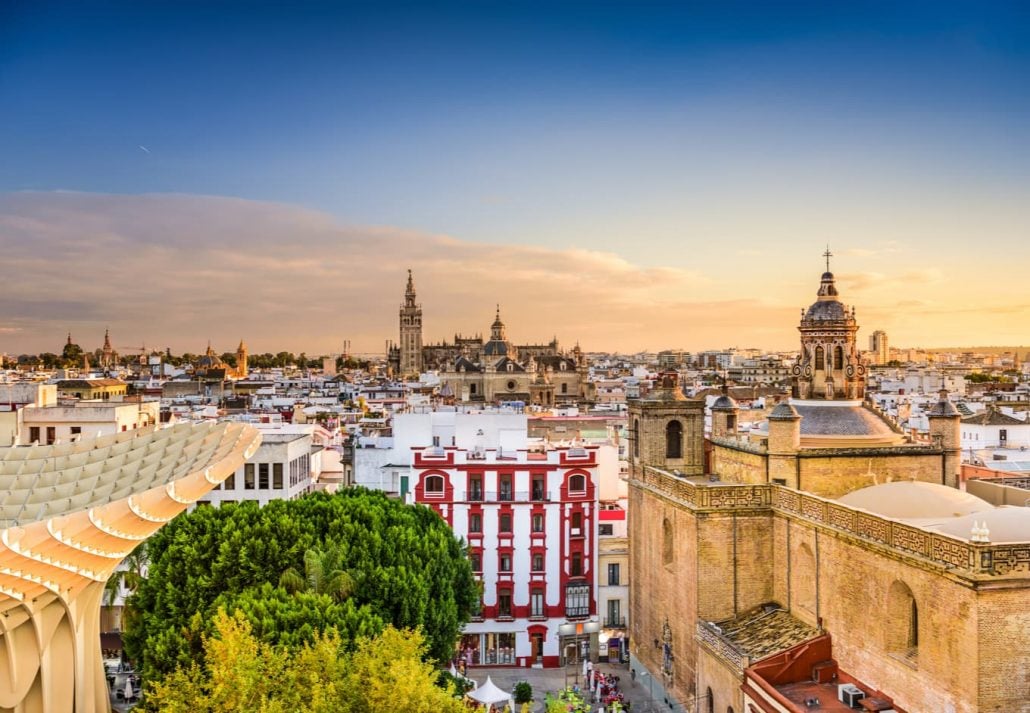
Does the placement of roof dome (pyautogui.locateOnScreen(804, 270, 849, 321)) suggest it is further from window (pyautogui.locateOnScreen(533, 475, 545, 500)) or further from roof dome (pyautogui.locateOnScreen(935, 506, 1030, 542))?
window (pyautogui.locateOnScreen(533, 475, 545, 500))

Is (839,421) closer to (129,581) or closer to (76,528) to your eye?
(76,528)

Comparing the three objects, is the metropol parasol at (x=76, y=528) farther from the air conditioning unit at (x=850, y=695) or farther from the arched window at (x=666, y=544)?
the air conditioning unit at (x=850, y=695)

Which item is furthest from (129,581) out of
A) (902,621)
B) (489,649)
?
(902,621)

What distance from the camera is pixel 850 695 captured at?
74.4 ft

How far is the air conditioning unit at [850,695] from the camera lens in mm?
22606

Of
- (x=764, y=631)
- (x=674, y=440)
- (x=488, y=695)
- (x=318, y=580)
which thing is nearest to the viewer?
(x=318, y=580)

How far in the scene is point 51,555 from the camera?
66.3 ft

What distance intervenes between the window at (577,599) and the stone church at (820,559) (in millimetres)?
3135

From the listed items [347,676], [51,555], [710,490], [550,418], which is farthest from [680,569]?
[550,418]

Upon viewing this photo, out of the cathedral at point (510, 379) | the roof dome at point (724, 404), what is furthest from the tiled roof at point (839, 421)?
the cathedral at point (510, 379)

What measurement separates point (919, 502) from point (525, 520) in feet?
59.4

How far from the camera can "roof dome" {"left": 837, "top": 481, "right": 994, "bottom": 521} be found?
2529cm

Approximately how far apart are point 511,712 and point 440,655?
364 centimetres

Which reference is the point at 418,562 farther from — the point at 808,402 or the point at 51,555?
the point at 808,402
